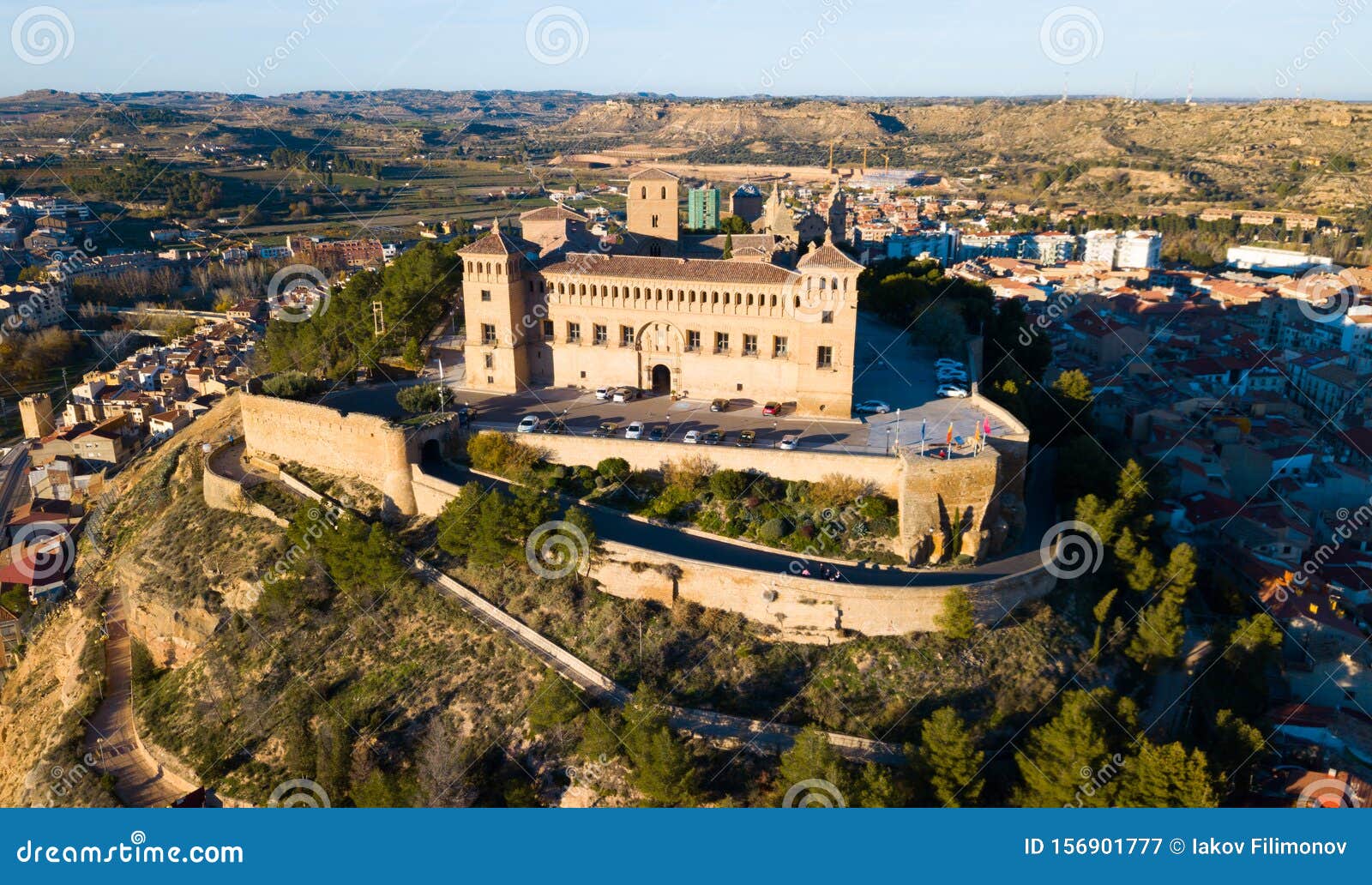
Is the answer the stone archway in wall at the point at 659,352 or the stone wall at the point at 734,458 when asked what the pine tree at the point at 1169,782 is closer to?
the stone wall at the point at 734,458

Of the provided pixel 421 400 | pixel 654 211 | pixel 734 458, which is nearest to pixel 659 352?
pixel 734 458

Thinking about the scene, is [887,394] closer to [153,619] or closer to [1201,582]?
[1201,582]

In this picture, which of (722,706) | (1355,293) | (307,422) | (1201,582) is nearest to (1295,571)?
(1201,582)

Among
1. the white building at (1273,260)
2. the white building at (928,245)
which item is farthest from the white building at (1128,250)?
the white building at (928,245)

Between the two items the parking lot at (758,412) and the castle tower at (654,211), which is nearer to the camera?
the parking lot at (758,412)

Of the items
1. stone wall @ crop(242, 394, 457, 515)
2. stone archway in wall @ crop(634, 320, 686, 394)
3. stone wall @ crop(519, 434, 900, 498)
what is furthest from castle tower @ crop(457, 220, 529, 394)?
stone wall @ crop(519, 434, 900, 498)
